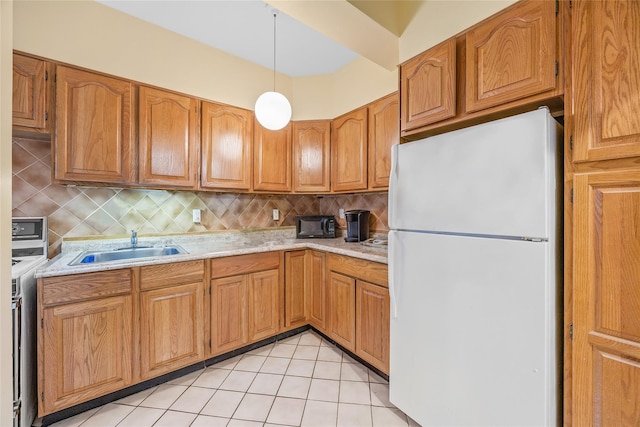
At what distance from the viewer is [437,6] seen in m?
1.51

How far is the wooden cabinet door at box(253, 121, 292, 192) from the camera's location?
256cm

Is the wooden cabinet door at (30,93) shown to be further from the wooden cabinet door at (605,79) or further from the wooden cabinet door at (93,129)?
the wooden cabinet door at (605,79)

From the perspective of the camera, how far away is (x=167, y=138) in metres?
2.09

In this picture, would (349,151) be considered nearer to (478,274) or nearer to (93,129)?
(478,274)

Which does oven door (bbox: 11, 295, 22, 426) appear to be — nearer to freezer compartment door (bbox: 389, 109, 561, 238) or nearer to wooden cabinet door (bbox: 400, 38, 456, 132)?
freezer compartment door (bbox: 389, 109, 561, 238)

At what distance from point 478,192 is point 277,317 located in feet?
6.27

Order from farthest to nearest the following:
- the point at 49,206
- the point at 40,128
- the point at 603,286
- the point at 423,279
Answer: the point at 49,206, the point at 40,128, the point at 423,279, the point at 603,286

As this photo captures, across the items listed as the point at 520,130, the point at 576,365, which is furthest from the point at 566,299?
the point at 520,130

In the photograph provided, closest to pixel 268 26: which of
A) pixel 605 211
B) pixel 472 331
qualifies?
pixel 605 211

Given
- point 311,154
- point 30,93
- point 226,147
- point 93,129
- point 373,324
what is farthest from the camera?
point 311,154

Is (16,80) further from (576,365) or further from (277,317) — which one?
(576,365)
